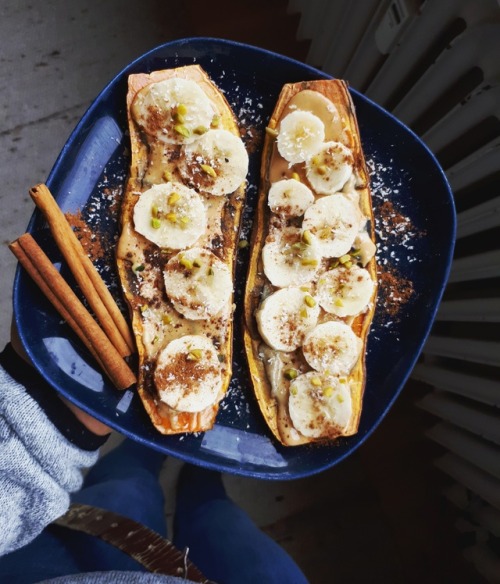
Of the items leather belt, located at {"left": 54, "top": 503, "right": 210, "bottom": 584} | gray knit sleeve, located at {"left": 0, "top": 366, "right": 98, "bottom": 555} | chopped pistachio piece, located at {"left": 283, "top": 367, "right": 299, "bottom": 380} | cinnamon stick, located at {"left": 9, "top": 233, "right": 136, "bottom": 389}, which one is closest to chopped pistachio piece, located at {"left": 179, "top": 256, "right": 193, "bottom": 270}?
cinnamon stick, located at {"left": 9, "top": 233, "right": 136, "bottom": 389}

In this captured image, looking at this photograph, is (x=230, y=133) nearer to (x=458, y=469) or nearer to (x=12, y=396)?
(x=12, y=396)

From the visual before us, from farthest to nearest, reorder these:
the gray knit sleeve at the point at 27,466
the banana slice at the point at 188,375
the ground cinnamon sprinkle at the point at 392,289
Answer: the ground cinnamon sprinkle at the point at 392,289 < the banana slice at the point at 188,375 < the gray knit sleeve at the point at 27,466

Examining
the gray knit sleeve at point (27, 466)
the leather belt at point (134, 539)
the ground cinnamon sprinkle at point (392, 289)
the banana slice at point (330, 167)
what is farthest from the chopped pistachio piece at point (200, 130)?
the leather belt at point (134, 539)

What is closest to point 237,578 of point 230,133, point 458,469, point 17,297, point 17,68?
point 458,469

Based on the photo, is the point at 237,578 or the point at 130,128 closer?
the point at 130,128

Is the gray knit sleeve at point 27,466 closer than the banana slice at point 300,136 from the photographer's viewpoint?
Yes

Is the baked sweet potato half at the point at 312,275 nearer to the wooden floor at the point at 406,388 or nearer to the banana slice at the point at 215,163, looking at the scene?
the banana slice at the point at 215,163
